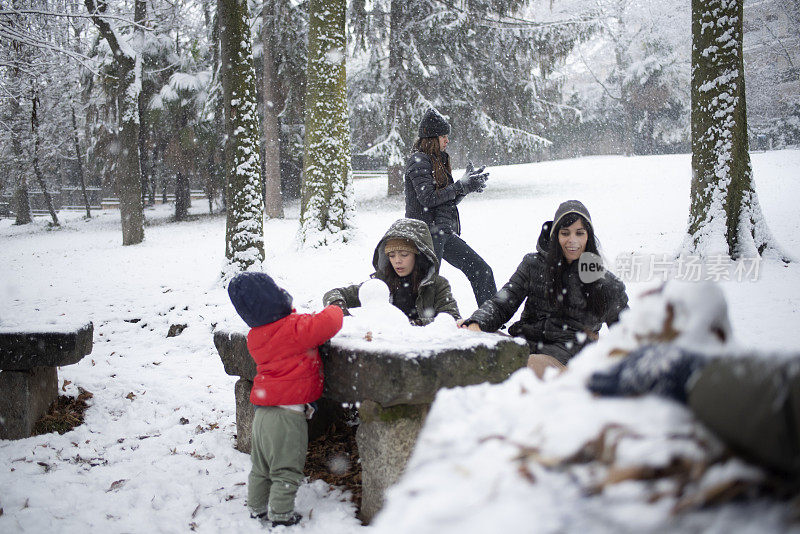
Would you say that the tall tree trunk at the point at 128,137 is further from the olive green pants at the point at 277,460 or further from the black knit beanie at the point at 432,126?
the olive green pants at the point at 277,460

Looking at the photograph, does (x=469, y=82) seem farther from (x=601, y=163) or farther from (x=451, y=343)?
(x=451, y=343)

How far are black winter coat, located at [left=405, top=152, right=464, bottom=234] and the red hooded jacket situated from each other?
7.00 ft

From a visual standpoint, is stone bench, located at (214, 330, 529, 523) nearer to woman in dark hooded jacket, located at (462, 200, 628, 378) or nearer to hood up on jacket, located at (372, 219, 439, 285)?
woman in dark hooded jacket, located at (462, 200, 628, 378)

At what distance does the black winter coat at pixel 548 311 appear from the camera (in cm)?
338

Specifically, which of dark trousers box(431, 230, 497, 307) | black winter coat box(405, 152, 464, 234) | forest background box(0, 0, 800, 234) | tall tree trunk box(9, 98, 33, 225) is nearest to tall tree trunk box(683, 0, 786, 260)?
dark trousers box(431, 230, 497, 307)

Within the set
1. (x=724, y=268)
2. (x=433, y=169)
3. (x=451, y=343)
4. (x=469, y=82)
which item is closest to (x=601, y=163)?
(x=469, y=82)

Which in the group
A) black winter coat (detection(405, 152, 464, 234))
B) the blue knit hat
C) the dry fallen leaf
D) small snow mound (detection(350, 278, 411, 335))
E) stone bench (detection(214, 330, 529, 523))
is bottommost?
the dry fallen leaf

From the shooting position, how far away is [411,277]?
3980 mm

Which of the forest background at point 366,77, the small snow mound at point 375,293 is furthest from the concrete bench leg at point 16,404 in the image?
the forest background at point 366,77

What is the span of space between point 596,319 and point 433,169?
214 centimetres

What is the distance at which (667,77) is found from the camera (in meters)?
24.0

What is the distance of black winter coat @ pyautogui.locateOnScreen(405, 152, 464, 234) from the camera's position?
4.72 metres

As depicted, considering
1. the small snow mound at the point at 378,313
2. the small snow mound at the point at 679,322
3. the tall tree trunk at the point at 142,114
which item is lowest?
the small snow mound at the point at 378,313

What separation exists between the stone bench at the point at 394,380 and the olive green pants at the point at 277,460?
0.29 meters
